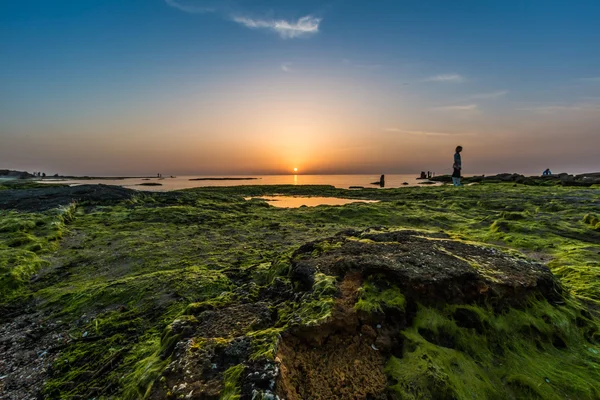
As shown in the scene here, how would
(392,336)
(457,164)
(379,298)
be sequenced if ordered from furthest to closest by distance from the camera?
1. (457,164)
2. (379,298)
3. (392,336)

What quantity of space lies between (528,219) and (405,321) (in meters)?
10.2

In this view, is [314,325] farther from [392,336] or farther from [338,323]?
[392,336]

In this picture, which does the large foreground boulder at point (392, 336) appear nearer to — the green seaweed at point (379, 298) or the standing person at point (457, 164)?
the green seaweed at point (379, 298)

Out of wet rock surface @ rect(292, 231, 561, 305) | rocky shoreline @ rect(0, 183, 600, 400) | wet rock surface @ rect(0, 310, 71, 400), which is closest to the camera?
rocky shoreline @ rect(0, 183, 600, 400)

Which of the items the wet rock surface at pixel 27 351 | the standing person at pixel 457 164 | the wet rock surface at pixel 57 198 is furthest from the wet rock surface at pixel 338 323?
the standing person at pixel 457 164

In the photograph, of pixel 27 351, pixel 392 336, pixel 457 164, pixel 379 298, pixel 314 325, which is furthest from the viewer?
pixel 457 164

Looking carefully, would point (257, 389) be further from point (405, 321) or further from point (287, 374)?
point (405, 321)

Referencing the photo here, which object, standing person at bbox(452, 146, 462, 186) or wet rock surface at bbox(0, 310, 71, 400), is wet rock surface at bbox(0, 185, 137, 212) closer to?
wet rock surface at bbox(0, 310, 71, 400)

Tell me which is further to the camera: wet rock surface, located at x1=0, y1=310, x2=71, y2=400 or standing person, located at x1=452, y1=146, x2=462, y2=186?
standing person, located at x1=452, y1=146, x2=462, y2=186

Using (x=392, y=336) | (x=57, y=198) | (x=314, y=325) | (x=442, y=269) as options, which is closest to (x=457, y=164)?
(x=442, y=269)

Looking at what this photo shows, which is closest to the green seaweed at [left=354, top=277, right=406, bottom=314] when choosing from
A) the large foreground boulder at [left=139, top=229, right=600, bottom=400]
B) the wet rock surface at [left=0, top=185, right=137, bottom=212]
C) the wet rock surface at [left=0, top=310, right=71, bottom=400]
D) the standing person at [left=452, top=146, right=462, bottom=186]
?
Answer: the large foreground boulder at [left=139, top=229, right=600, bottom=400]

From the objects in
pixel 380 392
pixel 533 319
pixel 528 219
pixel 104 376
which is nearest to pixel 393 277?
pixel 380 392

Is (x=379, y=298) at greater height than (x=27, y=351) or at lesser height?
greater

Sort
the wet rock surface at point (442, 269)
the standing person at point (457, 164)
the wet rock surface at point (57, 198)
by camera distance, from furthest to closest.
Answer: the standing person at point (457, 164) < the wet rock surface at point (57, 198) < the wet rock surface at point (442, 269)
